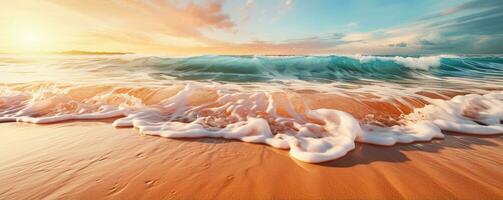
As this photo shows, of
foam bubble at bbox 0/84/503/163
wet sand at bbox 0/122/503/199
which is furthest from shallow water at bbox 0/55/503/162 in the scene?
wet sand at bbox 0/122/503/199

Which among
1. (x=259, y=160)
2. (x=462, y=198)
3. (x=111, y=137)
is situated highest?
(x=111, y=137)

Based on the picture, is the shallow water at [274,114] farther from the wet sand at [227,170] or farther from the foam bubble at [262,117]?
the wet sand at [227,170]

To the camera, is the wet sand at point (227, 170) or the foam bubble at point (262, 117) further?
the foam bubble at point (262, 117)

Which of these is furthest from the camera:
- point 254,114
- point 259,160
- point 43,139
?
point 254,114

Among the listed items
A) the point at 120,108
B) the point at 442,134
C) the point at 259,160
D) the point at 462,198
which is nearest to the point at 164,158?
the point at 259,160

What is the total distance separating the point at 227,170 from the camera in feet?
6.22

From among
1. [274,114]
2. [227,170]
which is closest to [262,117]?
[274,114]

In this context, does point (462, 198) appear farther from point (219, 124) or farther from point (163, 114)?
point (163, 114)

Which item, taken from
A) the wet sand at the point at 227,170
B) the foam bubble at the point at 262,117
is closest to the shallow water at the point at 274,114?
the foam bubble at the point at 262,117

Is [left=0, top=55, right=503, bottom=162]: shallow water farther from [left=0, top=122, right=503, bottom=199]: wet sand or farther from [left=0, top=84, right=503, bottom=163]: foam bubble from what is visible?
[left=0, top=122, right=503, bottom=199]: wet sand

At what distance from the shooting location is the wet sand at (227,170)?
5.22 feet

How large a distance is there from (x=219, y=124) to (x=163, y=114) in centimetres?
122

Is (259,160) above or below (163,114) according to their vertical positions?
below

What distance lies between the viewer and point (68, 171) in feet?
6.07
